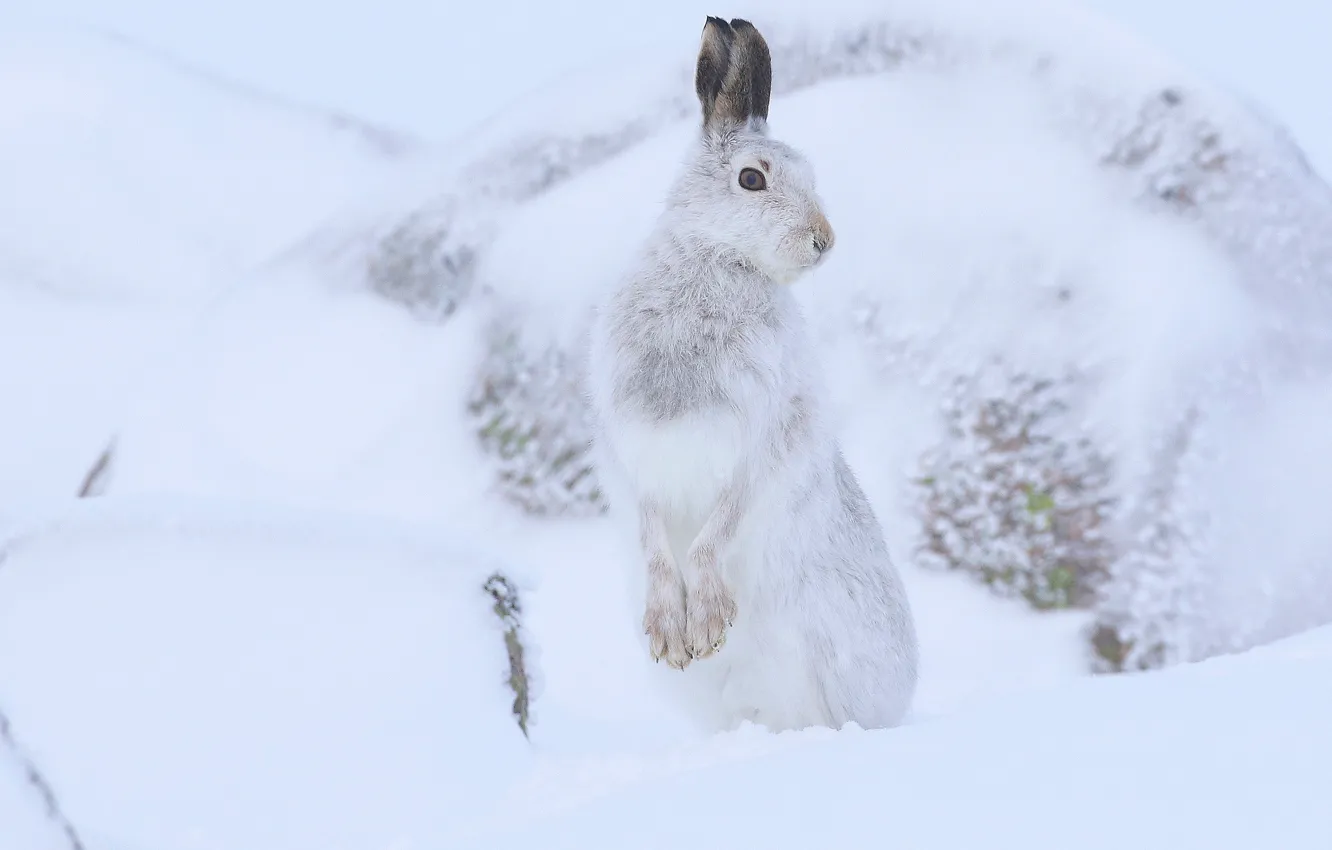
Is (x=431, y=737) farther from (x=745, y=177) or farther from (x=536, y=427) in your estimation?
(x=536, y=427)

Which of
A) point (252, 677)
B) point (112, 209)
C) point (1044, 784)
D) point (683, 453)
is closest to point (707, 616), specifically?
point (683, 453)

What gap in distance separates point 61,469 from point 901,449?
558 centimetres

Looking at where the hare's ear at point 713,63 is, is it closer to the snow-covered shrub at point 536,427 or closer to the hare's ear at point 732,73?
the hare's ear at point 732,73

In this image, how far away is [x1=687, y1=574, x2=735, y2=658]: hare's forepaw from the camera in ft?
10.6

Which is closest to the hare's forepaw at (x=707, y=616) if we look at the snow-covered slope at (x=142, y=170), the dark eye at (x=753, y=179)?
the dark eye at (x=753, y=179)

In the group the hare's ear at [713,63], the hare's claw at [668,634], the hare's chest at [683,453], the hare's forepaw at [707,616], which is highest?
the hare's ear at [713,63]

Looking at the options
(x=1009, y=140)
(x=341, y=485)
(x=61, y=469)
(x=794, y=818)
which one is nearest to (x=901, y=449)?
(x=1009, y=140)

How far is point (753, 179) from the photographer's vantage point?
330 cm

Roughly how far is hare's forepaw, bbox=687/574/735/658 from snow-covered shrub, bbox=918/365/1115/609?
132 inches

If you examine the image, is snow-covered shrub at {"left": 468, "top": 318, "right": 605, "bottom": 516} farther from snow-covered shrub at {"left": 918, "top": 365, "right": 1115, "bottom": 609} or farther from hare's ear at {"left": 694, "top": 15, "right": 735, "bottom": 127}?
hare's ear at {"left": 694, "top": 15, "right": 735, "bottom": 127}

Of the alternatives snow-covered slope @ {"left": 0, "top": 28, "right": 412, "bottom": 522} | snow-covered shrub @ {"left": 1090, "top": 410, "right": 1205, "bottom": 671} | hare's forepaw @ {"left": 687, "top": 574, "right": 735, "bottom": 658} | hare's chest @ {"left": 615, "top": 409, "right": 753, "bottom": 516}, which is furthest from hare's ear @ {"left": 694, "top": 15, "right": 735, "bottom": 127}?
snow-covered slope @ {"left": 0, "top": 28, "right": 412, "bottom": 522}

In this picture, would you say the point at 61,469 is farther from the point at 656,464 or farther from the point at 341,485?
the point at 656,464

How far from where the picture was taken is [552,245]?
738 cm

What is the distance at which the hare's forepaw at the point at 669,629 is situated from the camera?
3.28m
